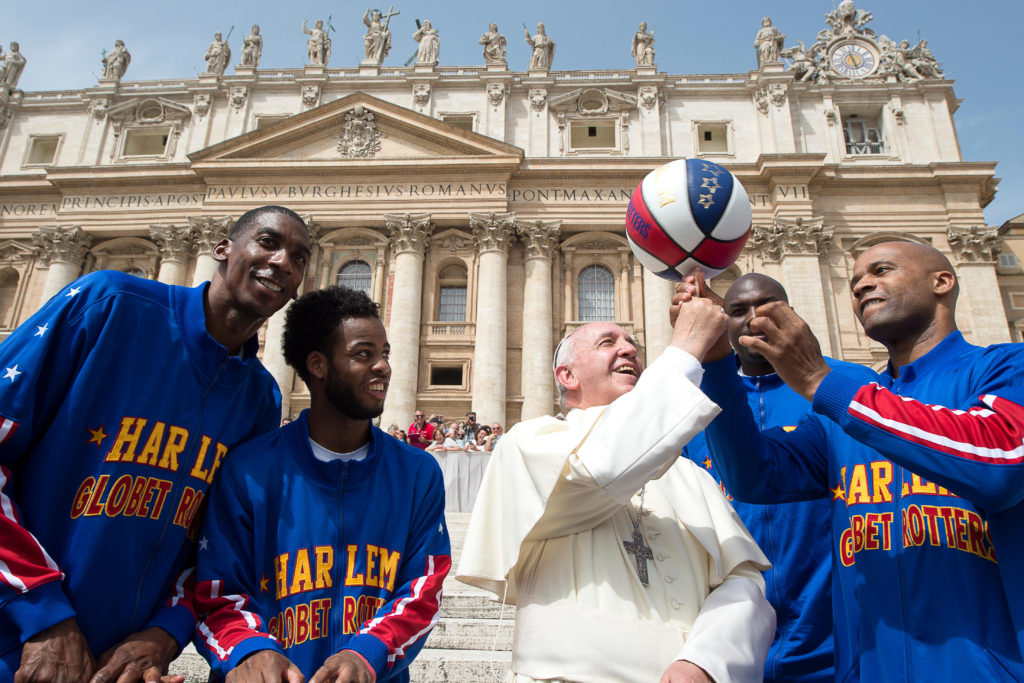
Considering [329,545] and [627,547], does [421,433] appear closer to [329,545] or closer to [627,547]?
[329,545]

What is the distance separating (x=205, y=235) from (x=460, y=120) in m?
11.2

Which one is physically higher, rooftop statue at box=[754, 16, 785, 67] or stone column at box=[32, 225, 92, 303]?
rooftop statue at box=[754, 16, 785, 67]

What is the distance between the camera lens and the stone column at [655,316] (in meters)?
22.9

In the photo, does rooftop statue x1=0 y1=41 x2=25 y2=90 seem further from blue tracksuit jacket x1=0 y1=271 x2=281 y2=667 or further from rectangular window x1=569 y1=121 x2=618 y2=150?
blue tracksuit jacket x1=0 y1=271 x2=281 y2=667

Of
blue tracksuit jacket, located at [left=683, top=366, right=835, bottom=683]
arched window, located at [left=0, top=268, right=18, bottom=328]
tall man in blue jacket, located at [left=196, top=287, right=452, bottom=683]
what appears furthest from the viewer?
arched window, located at [left=0, top=268, right=18, bottom=328]

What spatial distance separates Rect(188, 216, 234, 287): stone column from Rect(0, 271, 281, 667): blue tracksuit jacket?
2374cm

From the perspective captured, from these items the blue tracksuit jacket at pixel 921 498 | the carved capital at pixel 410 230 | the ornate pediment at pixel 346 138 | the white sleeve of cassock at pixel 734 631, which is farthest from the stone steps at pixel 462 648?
the ornate pediment at pixel 346 138

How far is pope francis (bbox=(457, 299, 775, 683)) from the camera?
2.20 meters

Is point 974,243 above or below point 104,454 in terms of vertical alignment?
above

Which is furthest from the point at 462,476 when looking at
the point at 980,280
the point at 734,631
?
the point at 980,280

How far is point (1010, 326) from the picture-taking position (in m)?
24.6

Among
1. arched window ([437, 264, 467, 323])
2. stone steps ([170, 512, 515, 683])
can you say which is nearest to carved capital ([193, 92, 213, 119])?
arched window ([437, 264, 467, 323])

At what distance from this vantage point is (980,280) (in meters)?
23.4

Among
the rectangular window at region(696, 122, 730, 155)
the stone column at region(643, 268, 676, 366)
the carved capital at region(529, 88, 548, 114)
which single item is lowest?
the stone column at region(643, 268, 676, 366)
